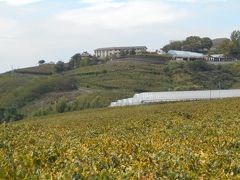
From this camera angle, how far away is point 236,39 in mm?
179000

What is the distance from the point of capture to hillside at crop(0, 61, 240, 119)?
372ft

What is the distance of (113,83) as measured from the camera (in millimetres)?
123188

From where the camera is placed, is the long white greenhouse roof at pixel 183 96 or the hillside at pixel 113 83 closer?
the long white greenhouse roof at pixel 183 96

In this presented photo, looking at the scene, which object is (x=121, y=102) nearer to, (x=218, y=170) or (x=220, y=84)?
(x=220, y=84)

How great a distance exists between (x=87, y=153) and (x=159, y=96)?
214ft

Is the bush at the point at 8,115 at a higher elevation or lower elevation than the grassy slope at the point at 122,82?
lower

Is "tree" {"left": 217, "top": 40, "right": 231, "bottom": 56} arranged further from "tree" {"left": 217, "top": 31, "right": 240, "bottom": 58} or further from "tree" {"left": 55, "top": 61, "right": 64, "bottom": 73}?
"tree" {"left": 55, "top": 61, "right": 64, "bottom": 73}

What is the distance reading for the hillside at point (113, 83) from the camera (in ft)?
372

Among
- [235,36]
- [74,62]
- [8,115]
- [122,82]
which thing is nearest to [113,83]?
[122,82]

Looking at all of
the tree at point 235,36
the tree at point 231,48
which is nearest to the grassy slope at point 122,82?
the tree at point 231,48

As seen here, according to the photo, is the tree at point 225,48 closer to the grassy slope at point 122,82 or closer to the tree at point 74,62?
the grassy slope at point 122,82

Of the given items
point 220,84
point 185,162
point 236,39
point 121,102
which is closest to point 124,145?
point 185,162

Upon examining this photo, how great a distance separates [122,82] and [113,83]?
89.3 inches

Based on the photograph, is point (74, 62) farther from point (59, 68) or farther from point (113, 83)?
point (113, 83)
